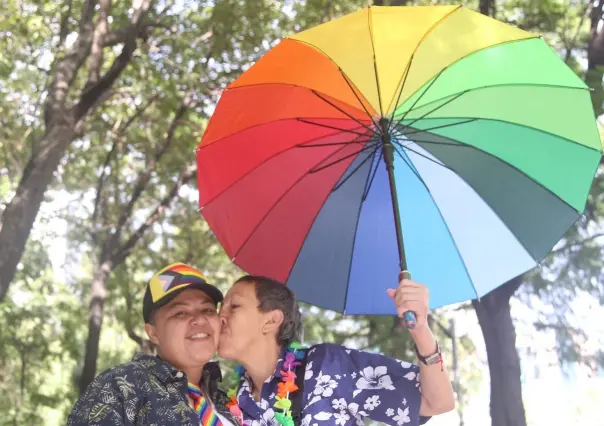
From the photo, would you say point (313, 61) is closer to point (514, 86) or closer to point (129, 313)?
point (514, 86)

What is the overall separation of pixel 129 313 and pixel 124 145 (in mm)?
3353

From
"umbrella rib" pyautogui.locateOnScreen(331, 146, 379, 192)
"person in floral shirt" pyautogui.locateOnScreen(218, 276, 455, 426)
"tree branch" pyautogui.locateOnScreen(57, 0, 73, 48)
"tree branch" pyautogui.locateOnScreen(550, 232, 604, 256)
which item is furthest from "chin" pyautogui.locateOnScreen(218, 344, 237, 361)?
"tree branch" pyautogui.locateOnScreen(57, 0, 73, 48)

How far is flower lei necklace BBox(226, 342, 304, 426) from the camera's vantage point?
2.57 m

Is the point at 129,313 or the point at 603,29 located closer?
the point at 603,29

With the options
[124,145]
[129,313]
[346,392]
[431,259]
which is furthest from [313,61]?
[129,313]

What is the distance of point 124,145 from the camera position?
11.8 metres

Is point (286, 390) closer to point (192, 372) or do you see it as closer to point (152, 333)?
point (192, 372)

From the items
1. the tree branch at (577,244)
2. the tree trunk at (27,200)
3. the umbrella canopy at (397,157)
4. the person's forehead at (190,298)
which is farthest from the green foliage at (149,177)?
the person's forehead at (190,298)

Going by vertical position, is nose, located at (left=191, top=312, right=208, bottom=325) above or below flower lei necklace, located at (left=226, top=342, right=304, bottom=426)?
above

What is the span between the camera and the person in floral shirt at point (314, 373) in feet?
8.05

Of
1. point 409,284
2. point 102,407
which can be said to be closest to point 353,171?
point 409,284

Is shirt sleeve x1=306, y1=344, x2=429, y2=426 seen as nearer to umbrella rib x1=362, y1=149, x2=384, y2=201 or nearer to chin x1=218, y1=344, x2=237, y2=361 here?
chin x1=218, y1=344, x2=237, y2=361

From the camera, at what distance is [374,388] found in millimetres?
2598

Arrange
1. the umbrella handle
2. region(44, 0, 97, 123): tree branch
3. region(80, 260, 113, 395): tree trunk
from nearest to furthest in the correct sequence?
1. the umbrella handle
2. region(44, 0, 97, 123): tree branch
3. region(80, 260, 113, 395): tree trunk
